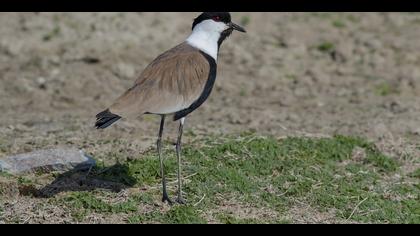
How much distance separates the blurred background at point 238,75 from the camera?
8.42 m

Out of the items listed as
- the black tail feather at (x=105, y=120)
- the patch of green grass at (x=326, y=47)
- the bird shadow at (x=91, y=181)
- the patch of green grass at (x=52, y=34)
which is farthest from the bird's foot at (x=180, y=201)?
the patch of green grass at (x=52, y=34)

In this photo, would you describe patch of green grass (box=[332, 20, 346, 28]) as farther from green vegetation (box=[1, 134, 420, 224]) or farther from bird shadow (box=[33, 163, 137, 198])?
bird shadow (box=[33, 163, 137, 198])

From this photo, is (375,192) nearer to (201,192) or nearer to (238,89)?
(201,192)

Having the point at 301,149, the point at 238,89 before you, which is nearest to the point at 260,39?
the point at 238,89

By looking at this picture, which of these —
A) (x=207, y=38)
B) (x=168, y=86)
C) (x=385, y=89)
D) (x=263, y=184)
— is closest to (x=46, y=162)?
(x=168, y=86)

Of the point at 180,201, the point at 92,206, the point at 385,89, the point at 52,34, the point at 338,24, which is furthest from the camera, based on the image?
the point at 338,24

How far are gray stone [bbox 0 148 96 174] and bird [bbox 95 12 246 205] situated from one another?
0.81 metres

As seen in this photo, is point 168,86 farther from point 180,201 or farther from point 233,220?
point 233,220

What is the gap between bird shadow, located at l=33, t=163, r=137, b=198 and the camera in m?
6.52

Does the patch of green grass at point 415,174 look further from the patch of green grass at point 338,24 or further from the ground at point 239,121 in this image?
the patch of green grass at point 338,24

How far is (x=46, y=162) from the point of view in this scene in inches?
270

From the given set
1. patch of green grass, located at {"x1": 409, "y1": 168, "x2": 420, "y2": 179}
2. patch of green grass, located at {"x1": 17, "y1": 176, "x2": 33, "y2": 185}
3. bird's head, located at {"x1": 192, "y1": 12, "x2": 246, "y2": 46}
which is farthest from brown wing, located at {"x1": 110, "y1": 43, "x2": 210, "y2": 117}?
patch of green grass, located at {"x1": 409, "y1": 168, "x2": 420, "y2": 179}

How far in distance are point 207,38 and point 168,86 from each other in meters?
0.71

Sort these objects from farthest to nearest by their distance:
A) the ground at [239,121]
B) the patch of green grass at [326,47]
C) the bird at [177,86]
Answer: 1. the patch of green grass at [326,47]
2. the ground at [239,121]
3. the bird at [177,86]
